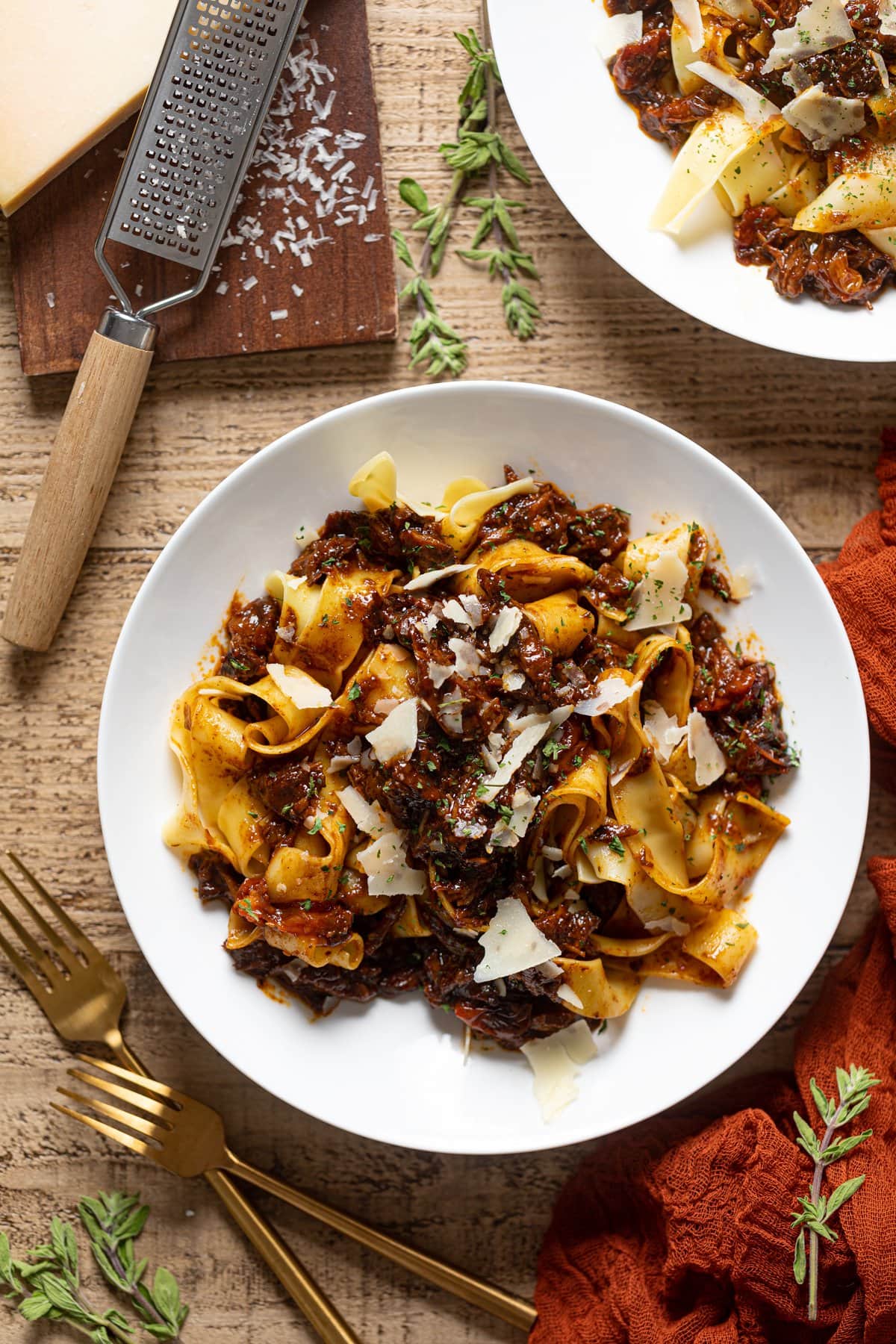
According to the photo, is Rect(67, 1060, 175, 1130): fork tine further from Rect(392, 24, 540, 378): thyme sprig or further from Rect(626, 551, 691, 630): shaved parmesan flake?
Rect(392, 24, 540, 378): thyme sprig

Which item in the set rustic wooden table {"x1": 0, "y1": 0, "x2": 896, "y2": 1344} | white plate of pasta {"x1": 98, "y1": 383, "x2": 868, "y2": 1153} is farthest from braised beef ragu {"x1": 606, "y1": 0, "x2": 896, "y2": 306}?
white plate of pasta {"x1": 98, "y1": 383, "x2": 868, "y2": 1153}

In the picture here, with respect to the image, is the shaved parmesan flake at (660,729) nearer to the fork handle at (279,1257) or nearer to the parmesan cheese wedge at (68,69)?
the fork handle at (279,1257)

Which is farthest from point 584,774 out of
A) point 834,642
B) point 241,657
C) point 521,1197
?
point 521,1197

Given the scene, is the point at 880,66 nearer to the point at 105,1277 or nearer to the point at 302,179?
the point at 302,179

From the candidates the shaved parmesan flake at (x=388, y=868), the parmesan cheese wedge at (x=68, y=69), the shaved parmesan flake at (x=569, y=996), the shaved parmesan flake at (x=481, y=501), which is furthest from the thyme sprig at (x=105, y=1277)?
the parmesan cheese wedge at (x=68, y=69)

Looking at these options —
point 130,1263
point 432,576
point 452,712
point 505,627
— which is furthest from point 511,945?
point 130,1263
